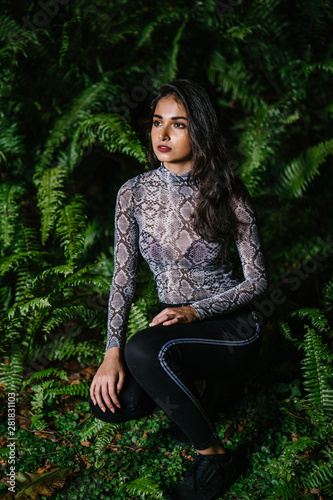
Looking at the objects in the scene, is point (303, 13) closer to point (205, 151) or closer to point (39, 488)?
point (205, 151)

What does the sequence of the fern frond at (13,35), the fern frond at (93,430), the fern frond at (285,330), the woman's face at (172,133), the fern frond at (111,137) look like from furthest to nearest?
1. the fern frond at (13,35)
2. the fern frond at (111,137)
3. the fern frond at (285,330)
4. the fern frond at (93,430)
5. the woman's face at (172,133)

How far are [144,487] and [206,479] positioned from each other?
12.0 inches

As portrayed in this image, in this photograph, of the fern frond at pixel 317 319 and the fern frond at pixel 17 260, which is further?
the fern frond at pixel 17 260

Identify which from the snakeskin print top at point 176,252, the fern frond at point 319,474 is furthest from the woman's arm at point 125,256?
the fern frond at point 319,474

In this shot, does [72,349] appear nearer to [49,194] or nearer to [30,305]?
[30,305]

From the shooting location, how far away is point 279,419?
2727 mm

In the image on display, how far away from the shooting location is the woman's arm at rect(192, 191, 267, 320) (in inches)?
87.7

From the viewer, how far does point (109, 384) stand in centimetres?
212

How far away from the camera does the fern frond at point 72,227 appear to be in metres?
3.05

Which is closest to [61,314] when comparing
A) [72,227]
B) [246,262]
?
[72,227]

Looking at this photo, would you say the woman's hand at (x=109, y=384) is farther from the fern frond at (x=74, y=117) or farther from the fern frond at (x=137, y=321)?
the fern frond at (x=74, y=117)

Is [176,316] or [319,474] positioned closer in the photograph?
[176,316]

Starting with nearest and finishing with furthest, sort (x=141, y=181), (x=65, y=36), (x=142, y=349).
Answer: (x=142, y=349) → (x=141, y=181) → (x=65, y=36)

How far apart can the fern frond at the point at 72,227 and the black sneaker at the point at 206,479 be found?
147cm
